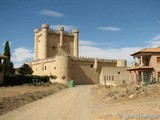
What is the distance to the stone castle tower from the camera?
58.6 m

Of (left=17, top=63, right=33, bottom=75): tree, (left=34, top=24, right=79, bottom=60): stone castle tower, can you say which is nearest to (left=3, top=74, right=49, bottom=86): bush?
(left=17, top=63, right=33, bottom=75): tree

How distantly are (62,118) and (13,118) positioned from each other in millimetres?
2914

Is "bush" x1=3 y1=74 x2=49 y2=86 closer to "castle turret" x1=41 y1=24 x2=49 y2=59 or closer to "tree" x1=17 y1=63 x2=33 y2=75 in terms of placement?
"tree" x1=17 y1=63 x2=33 y2=75

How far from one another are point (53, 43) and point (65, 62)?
14.5m

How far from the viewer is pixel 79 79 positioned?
51.2 m

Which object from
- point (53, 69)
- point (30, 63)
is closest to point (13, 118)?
point (53, 69)

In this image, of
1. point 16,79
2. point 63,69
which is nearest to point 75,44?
point 63,69

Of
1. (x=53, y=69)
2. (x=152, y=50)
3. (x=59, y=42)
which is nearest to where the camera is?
(x=152, y=50)

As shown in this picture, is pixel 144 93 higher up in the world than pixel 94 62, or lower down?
lower down

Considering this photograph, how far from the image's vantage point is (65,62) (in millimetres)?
47688

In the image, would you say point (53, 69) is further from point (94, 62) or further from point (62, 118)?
point (62, 118)

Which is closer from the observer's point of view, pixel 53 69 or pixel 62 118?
pixel 62 118

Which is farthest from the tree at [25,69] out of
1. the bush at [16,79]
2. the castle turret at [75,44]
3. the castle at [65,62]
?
the bush at [16,79]

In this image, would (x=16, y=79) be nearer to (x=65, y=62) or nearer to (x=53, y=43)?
(x=65, y=62)
